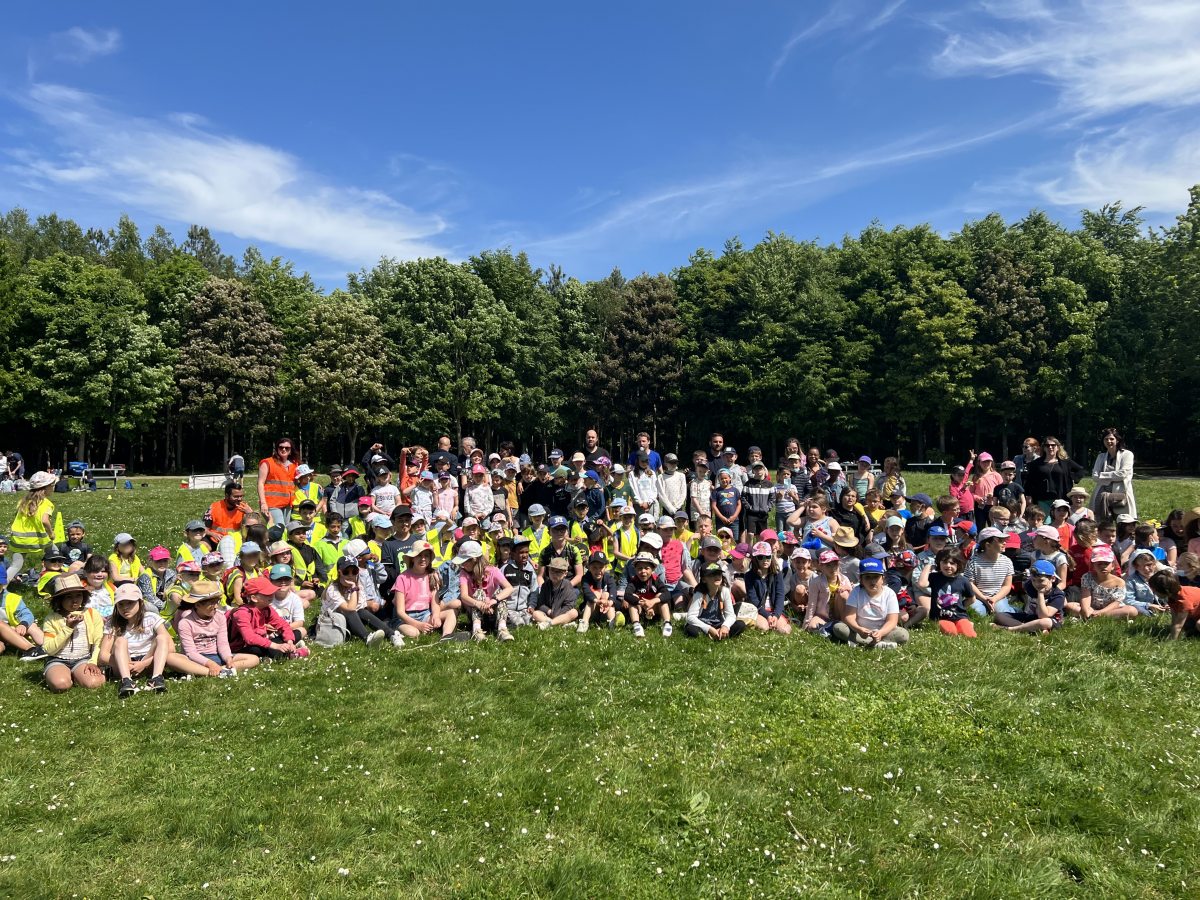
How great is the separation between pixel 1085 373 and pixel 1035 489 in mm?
35850

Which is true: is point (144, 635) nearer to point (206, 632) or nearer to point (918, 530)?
point (206, 632)

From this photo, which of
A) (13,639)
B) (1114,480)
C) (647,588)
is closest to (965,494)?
(1114,480)

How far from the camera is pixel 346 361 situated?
4944 centimetres

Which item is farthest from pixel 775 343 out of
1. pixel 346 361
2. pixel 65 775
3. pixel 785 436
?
pixel 65 775

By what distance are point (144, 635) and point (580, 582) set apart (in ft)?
19.8

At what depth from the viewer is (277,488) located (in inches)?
554

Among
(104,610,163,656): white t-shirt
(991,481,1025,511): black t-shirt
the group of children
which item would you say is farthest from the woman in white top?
(104,610,163,656): white t-shirt

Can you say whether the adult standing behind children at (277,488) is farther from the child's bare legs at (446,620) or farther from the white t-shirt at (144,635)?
the white t-shirt at (144,635)

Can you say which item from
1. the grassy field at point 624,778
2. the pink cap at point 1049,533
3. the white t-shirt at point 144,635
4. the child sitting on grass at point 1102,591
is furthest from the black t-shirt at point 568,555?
the child sitting on grass at point 1102,591

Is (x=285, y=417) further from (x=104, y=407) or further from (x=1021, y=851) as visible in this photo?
(x=1021, y=851)

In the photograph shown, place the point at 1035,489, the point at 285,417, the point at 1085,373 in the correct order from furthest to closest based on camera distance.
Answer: the point at 285,417, the point at 1085,373, the point at 1035,489

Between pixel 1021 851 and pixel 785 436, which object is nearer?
pixel 1021 851

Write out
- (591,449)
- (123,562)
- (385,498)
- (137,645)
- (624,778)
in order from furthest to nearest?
(591,449) < (385,498) < (123,562) < (137,645) < (624,778)

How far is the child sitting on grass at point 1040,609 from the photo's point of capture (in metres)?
10.4
